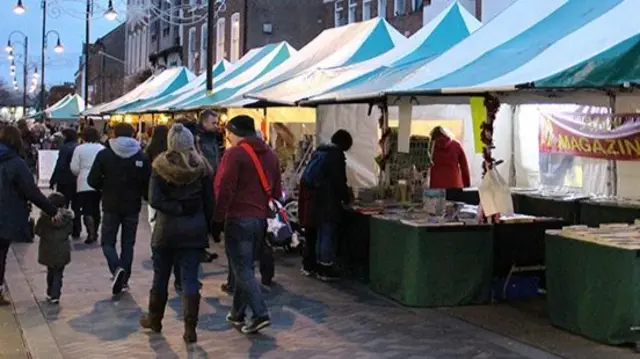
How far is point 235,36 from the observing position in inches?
1582

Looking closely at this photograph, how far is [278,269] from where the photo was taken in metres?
11.1

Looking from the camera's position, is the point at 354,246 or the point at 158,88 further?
the point at 158,88

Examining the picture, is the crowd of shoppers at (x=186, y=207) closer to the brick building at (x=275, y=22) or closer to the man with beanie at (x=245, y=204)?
the man with beanie at (x=245, y=204)

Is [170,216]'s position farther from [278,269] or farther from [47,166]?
[47,166]

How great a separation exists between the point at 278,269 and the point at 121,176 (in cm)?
285

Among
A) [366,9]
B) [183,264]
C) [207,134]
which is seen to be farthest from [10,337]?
[366,9]

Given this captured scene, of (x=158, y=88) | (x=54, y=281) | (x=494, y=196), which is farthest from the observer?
(x=158, y=88)

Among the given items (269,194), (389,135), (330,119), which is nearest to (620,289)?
(269,194)

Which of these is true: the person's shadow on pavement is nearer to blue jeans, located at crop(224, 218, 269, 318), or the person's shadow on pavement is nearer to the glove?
blue jeans, located at crop(224, 218, 269, 318)

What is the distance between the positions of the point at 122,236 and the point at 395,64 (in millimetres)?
4651

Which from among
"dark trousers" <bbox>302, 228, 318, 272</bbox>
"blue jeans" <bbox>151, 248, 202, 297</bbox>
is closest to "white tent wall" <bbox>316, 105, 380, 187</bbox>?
"dark trousers" <bbox>302, 228, 318, 272</bbox>

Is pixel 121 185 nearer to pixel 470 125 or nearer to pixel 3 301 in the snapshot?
Result: pixel 3 301

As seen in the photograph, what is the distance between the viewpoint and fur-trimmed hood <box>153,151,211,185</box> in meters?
7.00

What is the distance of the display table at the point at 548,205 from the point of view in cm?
1059
